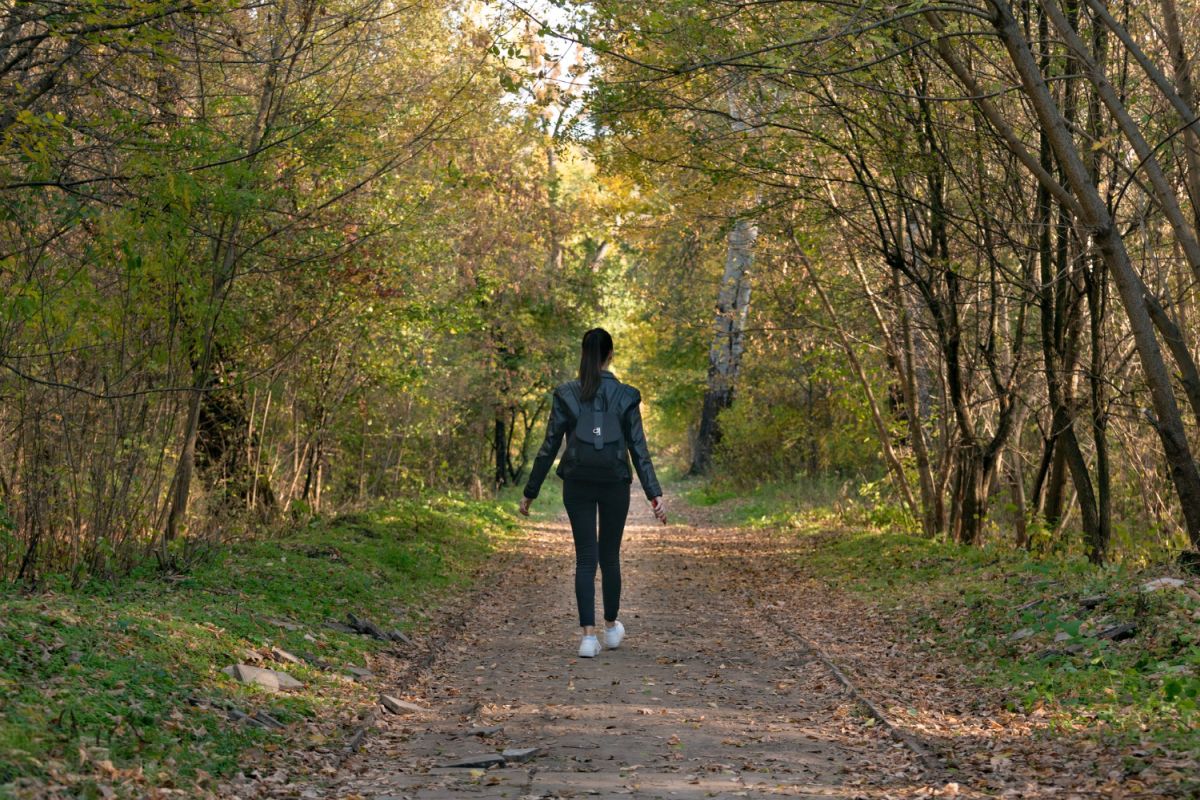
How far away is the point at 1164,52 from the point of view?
12.5 m

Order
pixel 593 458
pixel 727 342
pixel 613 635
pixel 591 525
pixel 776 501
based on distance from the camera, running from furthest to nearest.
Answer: pixel 727 342, pixel 776 501, pixel 613 635, pixel 591 525, pixel 593 458

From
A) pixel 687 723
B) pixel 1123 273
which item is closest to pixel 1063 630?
pixel 1123 273

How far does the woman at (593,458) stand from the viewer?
9.48 m

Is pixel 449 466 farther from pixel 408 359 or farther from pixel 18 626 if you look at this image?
pixel 18 626

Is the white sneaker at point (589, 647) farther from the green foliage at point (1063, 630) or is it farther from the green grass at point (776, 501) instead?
the green grass at point (776, 501)

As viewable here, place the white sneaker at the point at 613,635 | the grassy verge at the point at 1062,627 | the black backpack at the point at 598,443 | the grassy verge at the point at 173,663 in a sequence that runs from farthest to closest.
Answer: the white sneaker at the point at 613,635, the black backpack at the point at 598,443, the grassy verge at the point at 1062,627, the grassy verge at the point at 173,663

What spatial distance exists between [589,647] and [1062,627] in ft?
11.8

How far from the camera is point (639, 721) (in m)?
7.40

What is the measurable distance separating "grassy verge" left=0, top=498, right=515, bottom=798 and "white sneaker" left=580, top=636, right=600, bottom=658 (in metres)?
1.71

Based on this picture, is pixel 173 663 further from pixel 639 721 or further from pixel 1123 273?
pixel 1123 273

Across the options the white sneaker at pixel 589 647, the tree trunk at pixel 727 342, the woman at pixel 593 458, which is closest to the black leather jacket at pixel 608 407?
the woman at pixel 593 458

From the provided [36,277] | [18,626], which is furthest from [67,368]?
[18,626]

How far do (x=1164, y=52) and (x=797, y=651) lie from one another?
743 cm

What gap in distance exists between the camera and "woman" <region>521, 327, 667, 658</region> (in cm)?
948
